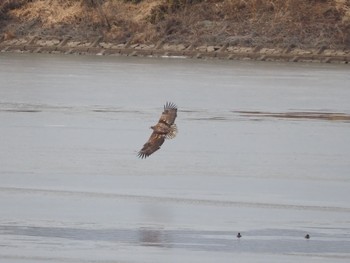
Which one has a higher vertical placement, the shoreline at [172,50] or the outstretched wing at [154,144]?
the shoreline at [172,50]

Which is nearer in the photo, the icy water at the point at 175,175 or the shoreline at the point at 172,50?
the icy water at the point at 175,175

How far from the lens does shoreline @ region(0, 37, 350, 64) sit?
142 ft

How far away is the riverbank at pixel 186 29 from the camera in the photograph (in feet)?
147

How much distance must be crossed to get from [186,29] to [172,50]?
240 centimetres

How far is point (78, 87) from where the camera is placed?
27531mm

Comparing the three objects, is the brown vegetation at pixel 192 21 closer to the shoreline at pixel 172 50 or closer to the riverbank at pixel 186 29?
the riverbank at pixel 186 29

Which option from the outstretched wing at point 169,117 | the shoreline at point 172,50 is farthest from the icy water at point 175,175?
the shoreline at point 172,50

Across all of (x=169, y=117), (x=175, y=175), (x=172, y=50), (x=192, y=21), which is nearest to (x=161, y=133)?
(x=169, y=117)

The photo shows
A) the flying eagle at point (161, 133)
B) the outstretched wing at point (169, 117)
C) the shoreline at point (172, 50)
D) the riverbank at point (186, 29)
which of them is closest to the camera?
the flying eagle at point (161, 133)

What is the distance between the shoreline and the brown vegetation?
23.8 inches

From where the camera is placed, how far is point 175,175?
1448 cm

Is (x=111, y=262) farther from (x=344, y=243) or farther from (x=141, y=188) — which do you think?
(x=141, y=188)

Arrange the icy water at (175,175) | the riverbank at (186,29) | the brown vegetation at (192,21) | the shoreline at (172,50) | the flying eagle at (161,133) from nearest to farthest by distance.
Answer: the icy water at (175,175) → the flying eagle at (161,133) → the shoreline at (172,50) → the riverbank at (186,29) → the brown vegetation at (192,21)

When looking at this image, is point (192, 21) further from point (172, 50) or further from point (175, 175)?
point (175, 175)
